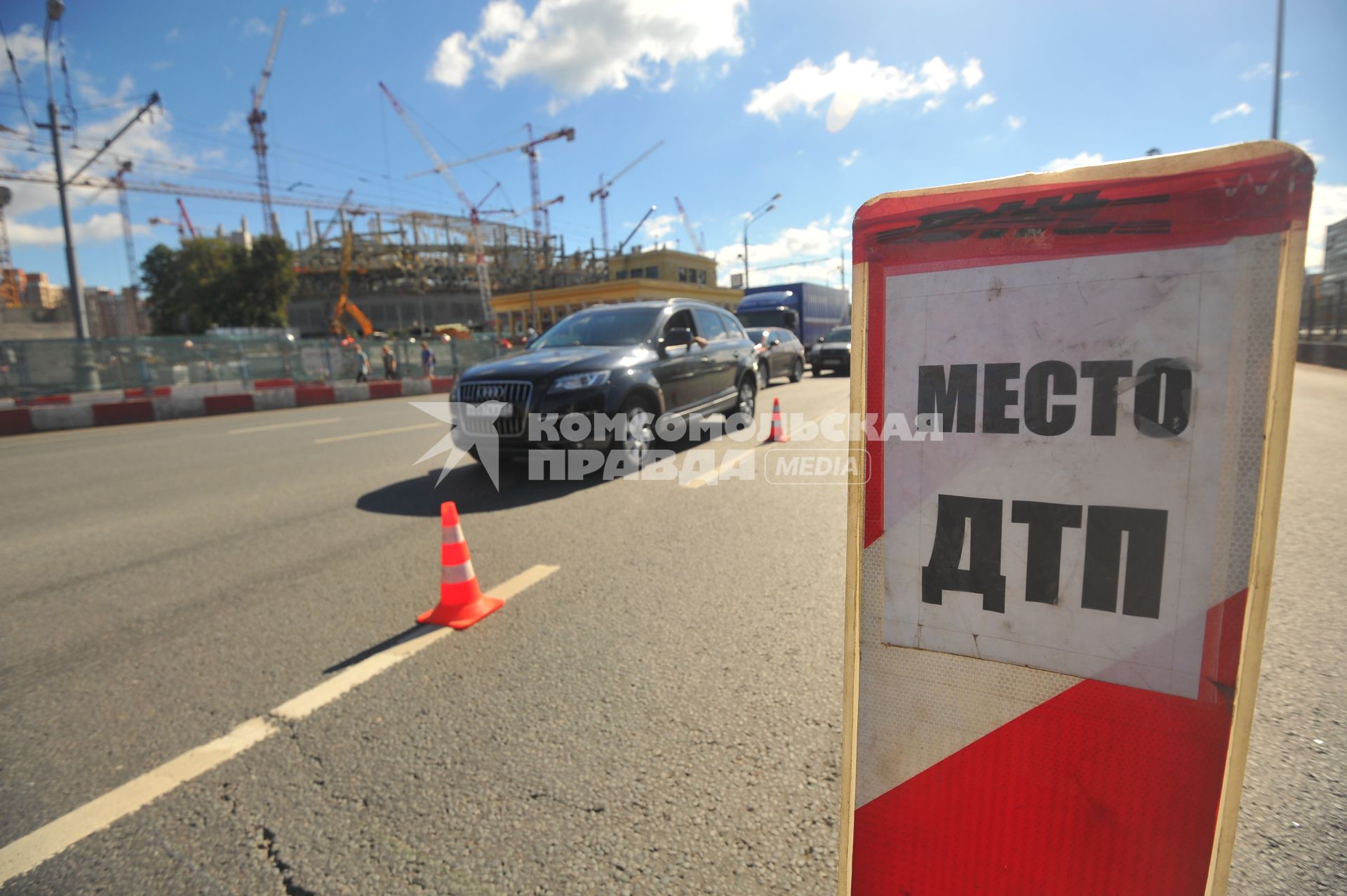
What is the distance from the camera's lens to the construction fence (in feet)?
52.1

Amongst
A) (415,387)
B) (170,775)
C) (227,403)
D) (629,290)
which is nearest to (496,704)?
(170,775)

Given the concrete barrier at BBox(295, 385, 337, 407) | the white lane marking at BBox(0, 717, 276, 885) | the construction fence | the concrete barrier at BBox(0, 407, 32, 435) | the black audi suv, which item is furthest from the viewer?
the concrete barrier at BBox(295, 385, 337, 407)

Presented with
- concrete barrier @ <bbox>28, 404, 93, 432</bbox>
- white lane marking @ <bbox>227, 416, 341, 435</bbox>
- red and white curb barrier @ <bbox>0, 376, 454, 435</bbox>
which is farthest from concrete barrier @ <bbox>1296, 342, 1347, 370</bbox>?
concrete barrier @ <bbox>28, 404, 93, 432</bbox>

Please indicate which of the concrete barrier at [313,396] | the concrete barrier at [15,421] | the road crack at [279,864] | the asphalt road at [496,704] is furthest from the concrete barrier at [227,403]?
the road crack at [279,864]

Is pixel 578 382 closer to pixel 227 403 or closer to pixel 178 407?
pixel 178 407

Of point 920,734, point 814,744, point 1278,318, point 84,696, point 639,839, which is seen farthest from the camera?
point 84,696

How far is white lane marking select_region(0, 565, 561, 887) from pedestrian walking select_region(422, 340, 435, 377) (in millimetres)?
23558

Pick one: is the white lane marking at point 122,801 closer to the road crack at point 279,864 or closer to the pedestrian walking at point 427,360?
the road crack at point 279,864

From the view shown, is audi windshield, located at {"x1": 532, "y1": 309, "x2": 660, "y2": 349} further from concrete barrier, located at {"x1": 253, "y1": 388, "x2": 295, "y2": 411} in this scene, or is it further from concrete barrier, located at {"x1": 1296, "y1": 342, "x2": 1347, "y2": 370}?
concrete barrier, located at {"x1": 1296, "y1": 342, "x2": 1347, "y2": 370}

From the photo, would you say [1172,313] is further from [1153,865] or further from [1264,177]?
[1153,865]

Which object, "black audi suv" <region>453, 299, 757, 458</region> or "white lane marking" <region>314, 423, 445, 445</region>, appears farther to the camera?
"white lane marking" <region>314, 423, 445, 445</region>

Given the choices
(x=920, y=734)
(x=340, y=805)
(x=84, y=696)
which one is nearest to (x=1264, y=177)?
(x=920, y=734)

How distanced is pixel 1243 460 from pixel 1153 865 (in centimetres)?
67

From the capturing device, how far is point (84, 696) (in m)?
2.72
